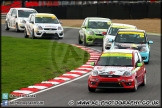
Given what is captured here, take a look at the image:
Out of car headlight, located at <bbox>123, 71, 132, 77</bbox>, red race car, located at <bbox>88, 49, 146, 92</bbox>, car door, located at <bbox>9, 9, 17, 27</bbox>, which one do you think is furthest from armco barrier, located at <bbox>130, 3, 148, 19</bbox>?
car headlight, located at <bbox>123, 71, 132, 77</bbox>

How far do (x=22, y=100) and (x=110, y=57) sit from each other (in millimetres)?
3953

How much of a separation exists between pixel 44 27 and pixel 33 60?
10.4 m

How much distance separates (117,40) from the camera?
27219mm

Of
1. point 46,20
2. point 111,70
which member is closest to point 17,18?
point 46,20

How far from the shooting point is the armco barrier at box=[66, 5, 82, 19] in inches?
2272

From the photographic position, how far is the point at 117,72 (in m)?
18.2

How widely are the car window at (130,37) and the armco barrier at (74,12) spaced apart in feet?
97.9

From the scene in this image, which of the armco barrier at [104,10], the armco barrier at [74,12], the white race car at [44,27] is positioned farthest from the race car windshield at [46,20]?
the armco barrier at [74,12]

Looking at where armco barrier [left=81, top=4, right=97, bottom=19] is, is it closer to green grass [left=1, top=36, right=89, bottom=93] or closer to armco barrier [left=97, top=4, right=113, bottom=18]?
armco barrier [left=97, top=4, right=113, bottom=18]

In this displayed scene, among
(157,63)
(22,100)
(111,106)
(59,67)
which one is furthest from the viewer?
(157,63)

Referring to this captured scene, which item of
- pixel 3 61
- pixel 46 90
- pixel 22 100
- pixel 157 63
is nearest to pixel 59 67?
pixel 3 61

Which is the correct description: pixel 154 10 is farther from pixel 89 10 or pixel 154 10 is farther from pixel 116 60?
pixel 116 60

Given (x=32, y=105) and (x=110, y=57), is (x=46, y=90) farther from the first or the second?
(x=32, y=105)

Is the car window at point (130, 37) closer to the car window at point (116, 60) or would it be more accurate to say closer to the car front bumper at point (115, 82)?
the car window at point (116, 60)
